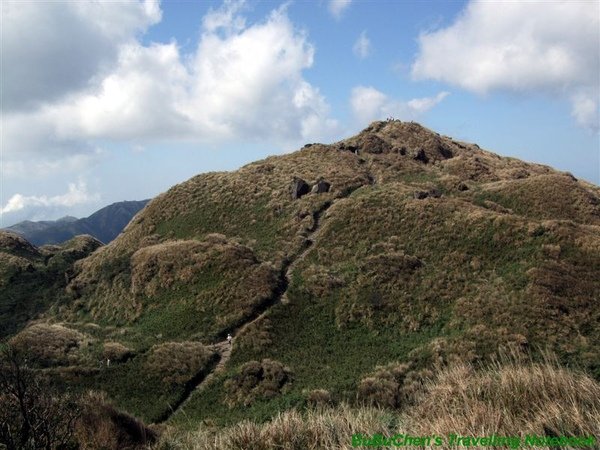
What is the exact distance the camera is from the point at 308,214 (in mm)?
66688

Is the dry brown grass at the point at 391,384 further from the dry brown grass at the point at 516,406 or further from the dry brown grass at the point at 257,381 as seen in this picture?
the dry brown grass at the point at 516,406

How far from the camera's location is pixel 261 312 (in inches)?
1807

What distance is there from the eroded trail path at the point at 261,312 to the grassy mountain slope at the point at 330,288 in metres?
0.20

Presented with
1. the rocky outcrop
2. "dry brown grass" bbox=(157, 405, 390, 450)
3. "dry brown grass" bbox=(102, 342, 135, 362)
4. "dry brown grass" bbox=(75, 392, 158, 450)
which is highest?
the rocky outcrop

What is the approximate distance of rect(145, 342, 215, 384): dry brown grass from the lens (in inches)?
1457

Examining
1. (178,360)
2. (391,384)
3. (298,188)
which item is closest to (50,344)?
(178,360)

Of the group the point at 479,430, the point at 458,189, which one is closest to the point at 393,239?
the point at 458,189

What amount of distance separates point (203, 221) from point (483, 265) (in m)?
40.5

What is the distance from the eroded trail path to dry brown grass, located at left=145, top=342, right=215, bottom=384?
0.86 metres

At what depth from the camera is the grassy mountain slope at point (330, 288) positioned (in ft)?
114

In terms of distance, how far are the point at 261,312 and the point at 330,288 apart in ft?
25.7

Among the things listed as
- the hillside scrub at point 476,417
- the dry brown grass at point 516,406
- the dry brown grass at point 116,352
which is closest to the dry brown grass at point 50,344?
the dry brown grass at point 116,352

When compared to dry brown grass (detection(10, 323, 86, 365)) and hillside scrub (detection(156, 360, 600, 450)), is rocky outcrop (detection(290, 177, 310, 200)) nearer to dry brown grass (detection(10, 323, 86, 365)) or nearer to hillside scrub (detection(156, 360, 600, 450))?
dry brown grass (detection(10, 323, 86, 365))

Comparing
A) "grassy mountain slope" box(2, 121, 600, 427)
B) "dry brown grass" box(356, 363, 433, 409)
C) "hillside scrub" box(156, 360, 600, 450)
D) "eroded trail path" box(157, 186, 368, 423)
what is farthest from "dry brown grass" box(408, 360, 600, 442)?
"dry brown grass" box(356, 363, 433, 409)
